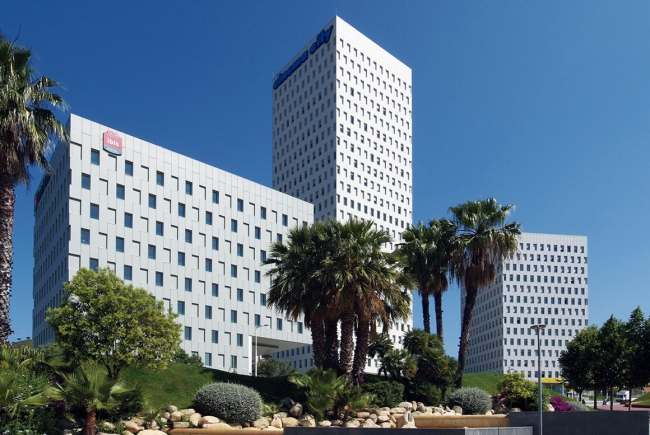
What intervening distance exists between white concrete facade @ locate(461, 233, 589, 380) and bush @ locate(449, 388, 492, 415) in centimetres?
12991

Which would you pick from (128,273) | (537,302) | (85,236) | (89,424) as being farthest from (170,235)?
(537,302)

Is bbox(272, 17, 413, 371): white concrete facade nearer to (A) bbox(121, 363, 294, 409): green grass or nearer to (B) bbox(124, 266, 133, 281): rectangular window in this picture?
(B) bbox(124, 266, 133, 281): rectangular window

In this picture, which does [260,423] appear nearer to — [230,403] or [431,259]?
[230,403]

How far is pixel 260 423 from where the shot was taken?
106ft

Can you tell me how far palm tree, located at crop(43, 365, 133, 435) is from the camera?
964 inches

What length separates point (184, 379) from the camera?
37781 millimetres

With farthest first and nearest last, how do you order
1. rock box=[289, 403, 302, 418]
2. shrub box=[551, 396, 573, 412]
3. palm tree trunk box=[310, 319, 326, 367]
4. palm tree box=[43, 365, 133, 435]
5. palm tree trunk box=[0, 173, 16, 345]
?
shrub box=[551, 396, 573, 412], palm tree trunk box=[310, 319, 326, 367], rock box=[289, 403, 302, 418], palm tree trunk box=[0, 173, 16, 345], palm tree box=[43, 365, 133, 435]

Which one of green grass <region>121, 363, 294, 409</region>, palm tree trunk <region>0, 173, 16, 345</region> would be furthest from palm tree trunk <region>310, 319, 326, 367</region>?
palm tree trunk <region>0, 173, 16, 345</region>

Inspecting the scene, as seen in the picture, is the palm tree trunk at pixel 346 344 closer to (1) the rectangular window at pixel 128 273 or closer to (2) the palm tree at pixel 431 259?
(2) the palm tree at pixel 431 259

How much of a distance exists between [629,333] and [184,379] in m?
33.0

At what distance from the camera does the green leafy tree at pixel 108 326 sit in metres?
31.8

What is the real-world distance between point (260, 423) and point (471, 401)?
1583 cm

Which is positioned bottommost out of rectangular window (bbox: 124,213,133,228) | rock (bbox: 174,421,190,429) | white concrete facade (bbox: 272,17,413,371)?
rock (bbox: 174,421,190,429)

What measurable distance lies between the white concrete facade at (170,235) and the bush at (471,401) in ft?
95.2
